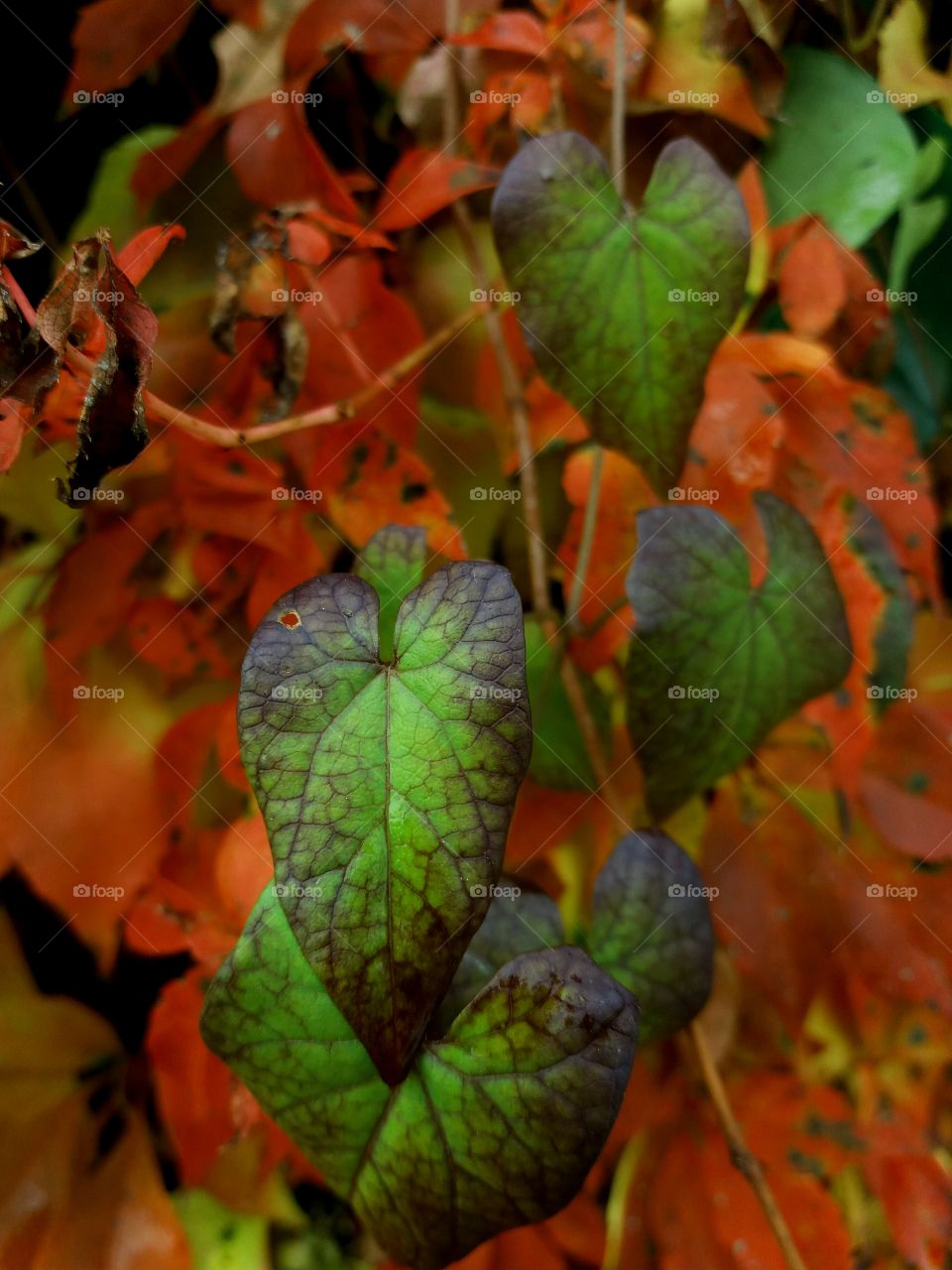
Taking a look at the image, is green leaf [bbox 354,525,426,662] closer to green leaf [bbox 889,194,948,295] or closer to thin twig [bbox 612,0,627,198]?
thin twig [bbox 612,0,627,198]

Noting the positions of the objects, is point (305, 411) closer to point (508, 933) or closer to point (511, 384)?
point (511, 384)

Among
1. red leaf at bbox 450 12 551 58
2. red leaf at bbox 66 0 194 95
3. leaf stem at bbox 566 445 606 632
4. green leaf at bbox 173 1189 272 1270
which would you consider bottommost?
green leaf at bbox 173 1189 272 1270

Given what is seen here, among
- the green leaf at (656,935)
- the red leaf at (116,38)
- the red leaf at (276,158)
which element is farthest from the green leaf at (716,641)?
the red leaf at (116,38)

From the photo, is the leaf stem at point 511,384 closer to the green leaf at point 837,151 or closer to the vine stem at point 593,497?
the vine stem at point 593,497

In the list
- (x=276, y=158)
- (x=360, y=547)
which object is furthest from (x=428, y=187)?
(x=360, y=547)

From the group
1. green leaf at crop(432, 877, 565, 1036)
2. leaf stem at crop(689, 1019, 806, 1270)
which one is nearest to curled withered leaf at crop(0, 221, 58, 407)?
green leaf at crop(432, 877, 565, 1036)

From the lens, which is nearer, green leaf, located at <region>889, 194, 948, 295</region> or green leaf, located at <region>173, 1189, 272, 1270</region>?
green leaf, located at <region>173, 1189, 272, 1270</region>

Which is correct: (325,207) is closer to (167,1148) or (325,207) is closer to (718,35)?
(718,35)
